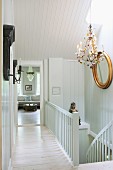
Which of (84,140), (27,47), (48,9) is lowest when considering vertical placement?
(84,140)

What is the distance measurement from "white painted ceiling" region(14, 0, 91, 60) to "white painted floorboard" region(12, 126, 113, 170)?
2891 mm

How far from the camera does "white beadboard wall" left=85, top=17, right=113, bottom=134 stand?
15.5ft

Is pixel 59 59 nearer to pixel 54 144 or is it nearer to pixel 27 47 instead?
pixel 27 47

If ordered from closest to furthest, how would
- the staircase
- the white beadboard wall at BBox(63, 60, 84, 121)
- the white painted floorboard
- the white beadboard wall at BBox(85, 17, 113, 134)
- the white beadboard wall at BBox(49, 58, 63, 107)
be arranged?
the white painted floorboard
the staircase
the white beadboard wall at BBox(85, 17, 113, 134)
the white beadboard wall at BBox(49, 58, 63, 107)
the white beadboard wall at BBox(63, 60, 84, 121)

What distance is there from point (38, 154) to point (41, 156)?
118mm

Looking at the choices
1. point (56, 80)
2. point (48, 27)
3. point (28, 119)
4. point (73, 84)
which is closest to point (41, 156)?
point (56, 80)

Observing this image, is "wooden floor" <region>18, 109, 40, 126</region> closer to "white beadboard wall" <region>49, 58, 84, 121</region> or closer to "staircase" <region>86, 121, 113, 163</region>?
"white beadboard wall" <region>49, 58, 84, 121</region>

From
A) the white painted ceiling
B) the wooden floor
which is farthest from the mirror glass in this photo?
the wooden floor

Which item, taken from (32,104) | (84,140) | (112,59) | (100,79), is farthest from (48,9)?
(32,104)

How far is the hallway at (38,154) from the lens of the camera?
2.98 metres

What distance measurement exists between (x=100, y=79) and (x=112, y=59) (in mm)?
816

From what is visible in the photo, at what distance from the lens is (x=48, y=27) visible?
4.88 m

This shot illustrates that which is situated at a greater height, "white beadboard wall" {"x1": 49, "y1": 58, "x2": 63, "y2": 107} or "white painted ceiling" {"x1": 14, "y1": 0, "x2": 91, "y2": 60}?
"white painted ceiling" {"x1": 14, "y1": 0, "x2": 91, "y2": 60}

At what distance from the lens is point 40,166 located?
2.98 meters
